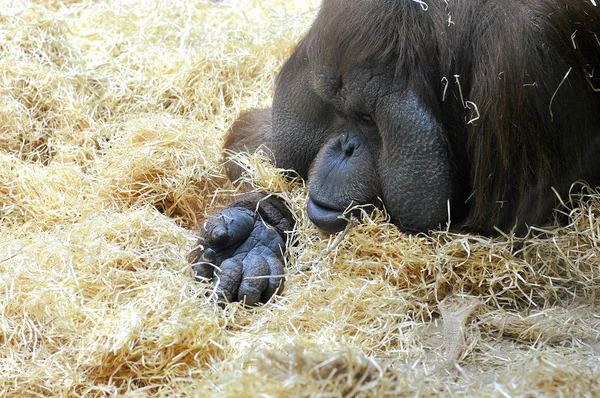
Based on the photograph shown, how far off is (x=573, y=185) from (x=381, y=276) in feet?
2.34

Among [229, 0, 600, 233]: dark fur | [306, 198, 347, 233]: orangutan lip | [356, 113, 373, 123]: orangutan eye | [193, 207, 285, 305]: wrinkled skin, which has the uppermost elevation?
[229, 0, 600, 233]: dark fur

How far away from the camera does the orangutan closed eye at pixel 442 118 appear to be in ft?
7.64

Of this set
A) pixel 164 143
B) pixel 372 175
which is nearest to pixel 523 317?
pixel 372 175

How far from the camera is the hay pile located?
6.29ft

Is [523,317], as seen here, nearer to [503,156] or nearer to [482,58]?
[503,156]

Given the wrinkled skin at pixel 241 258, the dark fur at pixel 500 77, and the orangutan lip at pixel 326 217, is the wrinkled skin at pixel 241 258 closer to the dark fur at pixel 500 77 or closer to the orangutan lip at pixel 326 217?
the orangutan lip at pixel 326 217

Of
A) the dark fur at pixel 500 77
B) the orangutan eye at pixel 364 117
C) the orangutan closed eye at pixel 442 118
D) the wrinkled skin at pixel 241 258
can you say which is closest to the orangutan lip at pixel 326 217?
the orangutan closed eye at pixel 442 118

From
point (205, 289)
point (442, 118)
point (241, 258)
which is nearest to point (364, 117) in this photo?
point (442, 118)

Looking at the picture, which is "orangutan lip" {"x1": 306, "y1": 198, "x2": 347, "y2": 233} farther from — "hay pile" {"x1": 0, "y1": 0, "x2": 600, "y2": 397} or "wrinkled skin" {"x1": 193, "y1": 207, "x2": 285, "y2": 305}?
"wrinkled skin" {"x1": 193, "y1": 207, "x2": 285, "y2": 305}

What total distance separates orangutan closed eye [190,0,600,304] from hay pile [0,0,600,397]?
3.9 inches

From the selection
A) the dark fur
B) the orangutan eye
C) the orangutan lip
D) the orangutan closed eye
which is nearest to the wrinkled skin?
the orangutan closed eye

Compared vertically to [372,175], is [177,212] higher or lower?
lower

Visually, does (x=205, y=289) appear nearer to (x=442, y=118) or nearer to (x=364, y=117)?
(x=364, y=117)

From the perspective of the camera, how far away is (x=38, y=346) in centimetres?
220
